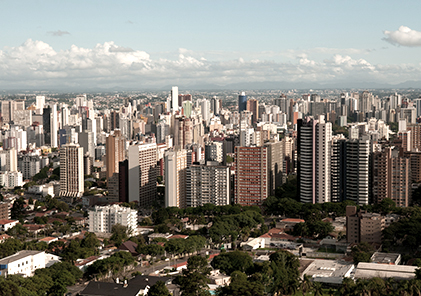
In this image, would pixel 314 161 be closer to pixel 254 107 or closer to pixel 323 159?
pixel 323 159

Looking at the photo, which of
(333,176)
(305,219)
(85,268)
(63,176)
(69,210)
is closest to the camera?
(85,268)

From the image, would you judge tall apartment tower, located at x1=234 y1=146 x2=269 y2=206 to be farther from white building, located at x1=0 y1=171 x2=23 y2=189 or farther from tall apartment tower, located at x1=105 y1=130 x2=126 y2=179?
white building, located at x1=0 y1=171 x2=23 y2=189

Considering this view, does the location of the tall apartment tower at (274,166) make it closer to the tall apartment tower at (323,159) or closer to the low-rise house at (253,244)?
the tall apartment tower at (323,159)

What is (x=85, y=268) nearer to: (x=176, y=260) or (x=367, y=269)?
(x=176, y=260)

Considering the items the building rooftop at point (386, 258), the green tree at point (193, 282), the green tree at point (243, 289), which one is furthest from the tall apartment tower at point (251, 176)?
the green tree at point (243, 289)

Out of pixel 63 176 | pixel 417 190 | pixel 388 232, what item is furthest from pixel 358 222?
pixel 63 176

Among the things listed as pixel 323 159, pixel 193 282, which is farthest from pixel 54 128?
pixel 193 282
